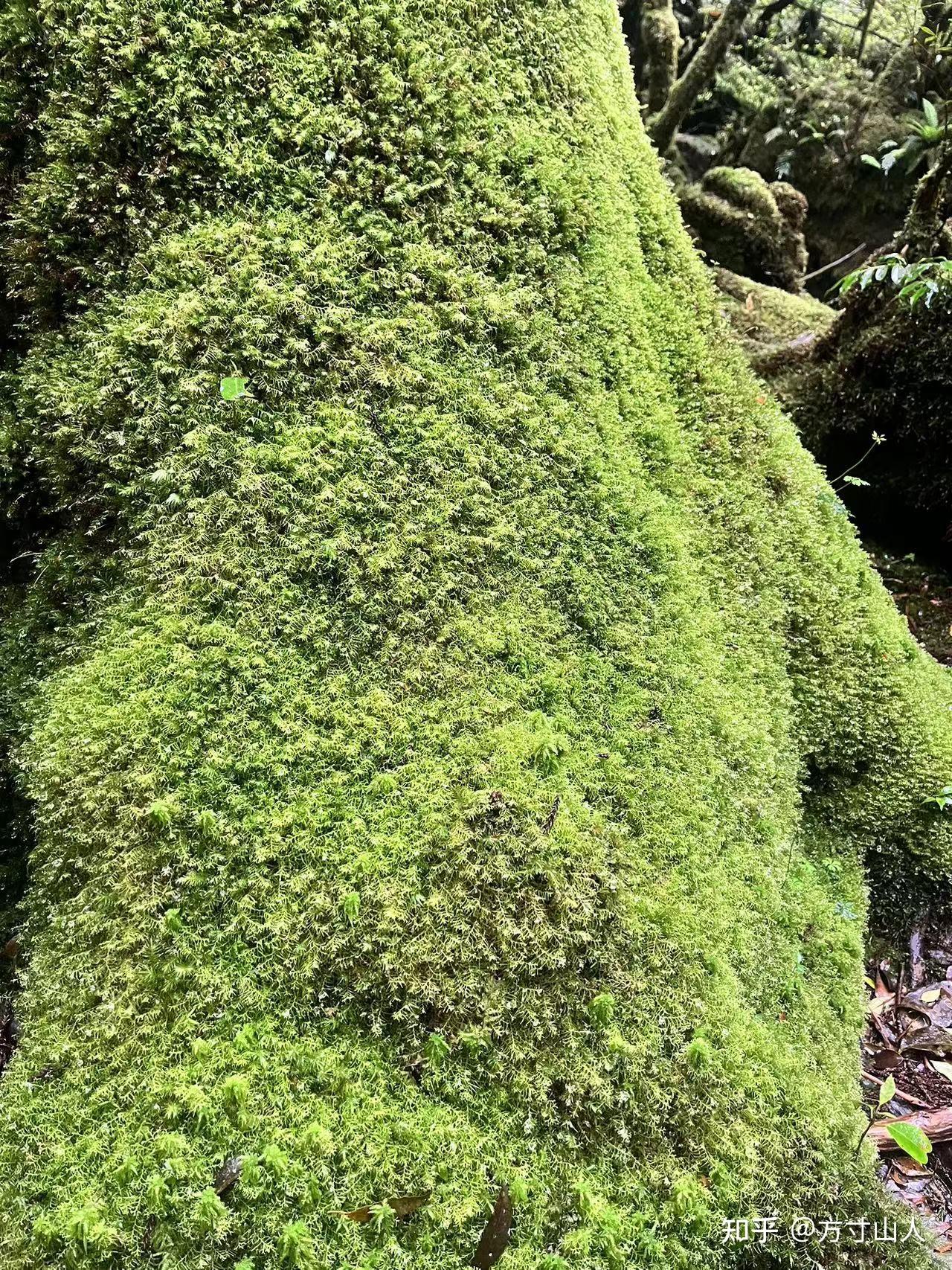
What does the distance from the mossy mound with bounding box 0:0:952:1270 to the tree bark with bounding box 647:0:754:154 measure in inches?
254

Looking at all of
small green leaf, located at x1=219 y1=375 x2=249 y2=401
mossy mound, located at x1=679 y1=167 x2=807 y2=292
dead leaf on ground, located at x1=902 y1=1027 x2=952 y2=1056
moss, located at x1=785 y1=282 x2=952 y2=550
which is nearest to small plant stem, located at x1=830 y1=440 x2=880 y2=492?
moss, located at x1=785 y1=282 x2=952 y2=550

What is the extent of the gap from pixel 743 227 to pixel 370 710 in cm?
851

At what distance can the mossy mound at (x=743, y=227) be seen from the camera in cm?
827

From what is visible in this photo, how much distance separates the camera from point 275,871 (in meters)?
1.68

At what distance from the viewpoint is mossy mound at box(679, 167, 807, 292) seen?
8273mm

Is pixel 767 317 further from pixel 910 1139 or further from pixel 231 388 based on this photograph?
pixel 910 1139

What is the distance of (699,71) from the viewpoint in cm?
763

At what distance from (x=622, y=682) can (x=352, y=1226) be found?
4.65ft

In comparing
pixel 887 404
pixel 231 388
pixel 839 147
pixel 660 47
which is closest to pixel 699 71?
pixel 660 47

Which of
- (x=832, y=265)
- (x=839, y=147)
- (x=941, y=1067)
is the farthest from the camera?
(x=839, y=147)

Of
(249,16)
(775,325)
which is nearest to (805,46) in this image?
(775,325)

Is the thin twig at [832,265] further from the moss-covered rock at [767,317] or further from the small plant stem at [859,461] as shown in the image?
the small plant stem at [859,461]

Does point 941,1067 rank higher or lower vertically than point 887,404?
lower

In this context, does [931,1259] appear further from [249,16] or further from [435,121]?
[249,16]
